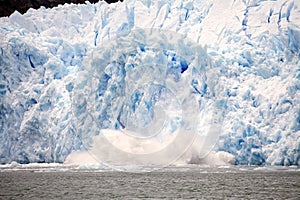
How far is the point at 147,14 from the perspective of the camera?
109ft

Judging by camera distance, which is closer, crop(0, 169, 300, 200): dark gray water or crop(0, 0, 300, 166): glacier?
crop(0, 169, 300, 200): dark gray water

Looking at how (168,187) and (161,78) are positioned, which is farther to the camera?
(161,78)

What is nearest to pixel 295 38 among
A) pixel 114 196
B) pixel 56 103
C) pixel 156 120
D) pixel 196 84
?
pixel 196 84

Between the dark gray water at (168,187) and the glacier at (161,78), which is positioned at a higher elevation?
the glacier at (161,78)

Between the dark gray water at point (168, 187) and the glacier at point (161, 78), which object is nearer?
the dark gray water at point (168, 187)

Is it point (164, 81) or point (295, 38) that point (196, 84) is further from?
point (295, 38)

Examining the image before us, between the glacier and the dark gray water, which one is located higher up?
the glacier

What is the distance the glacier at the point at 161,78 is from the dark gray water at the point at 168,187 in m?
4.30

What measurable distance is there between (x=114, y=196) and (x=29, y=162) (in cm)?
1577

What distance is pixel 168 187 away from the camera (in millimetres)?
17906

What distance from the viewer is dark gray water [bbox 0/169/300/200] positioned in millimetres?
15336

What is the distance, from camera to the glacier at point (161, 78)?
2666 centimetres

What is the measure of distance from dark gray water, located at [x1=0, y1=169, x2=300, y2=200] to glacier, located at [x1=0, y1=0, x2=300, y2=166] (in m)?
4.30

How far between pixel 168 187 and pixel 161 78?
12148mm
